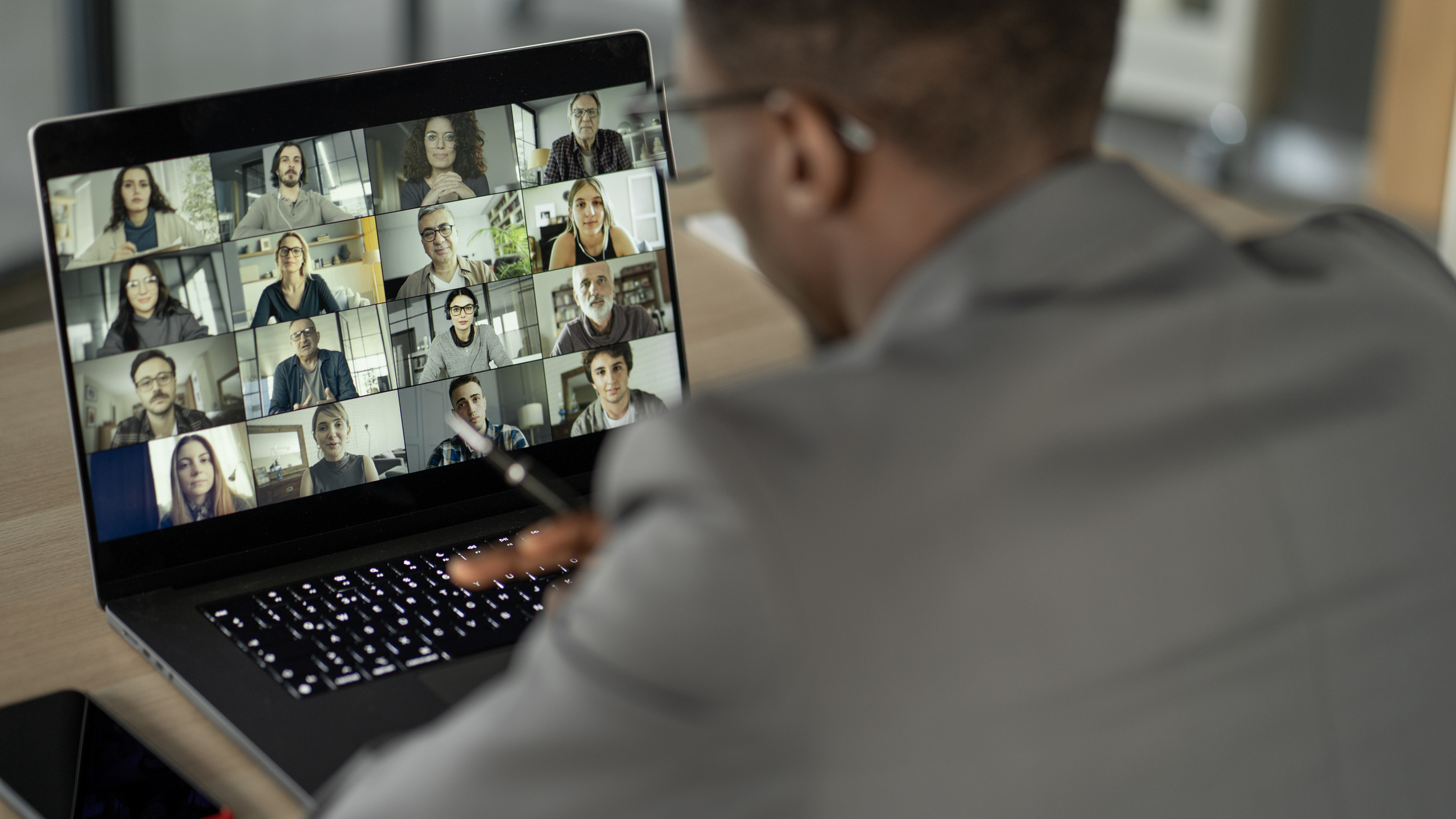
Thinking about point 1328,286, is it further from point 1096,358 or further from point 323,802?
point 323,802

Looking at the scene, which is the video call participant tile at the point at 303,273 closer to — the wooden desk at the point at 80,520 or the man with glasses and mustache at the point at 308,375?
the man with glasses and mustache at the point at 308,375

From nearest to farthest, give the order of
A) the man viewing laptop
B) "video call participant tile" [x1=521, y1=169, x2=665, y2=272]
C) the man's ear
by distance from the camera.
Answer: the man viewing laptop
the man's ear
"video call participant tile" [x1=521, y1=169, x2=665, y2=272]

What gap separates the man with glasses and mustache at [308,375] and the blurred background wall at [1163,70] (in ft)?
6.67

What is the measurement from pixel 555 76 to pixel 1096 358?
2.07 feet

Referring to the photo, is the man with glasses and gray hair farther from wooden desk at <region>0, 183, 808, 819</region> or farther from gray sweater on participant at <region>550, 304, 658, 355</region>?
wooden desk at <region>0, 183, 808, 819</region>

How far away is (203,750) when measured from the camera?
80cm

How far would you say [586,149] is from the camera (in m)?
1.03

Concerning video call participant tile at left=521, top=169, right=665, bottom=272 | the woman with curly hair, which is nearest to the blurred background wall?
video call participant tile at left=521, top=169, right=665, bottom=272

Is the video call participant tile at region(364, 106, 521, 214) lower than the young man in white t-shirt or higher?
higher

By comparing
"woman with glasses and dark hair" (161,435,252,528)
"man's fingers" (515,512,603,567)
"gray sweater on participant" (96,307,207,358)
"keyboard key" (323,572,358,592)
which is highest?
"gray sweater on participant" (96,307,207,358)

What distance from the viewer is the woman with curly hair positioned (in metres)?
0.96

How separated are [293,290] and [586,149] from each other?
245mm

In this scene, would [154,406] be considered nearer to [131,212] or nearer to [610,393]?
[131,212]

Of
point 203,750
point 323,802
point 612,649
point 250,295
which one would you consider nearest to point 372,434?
point 250,295
